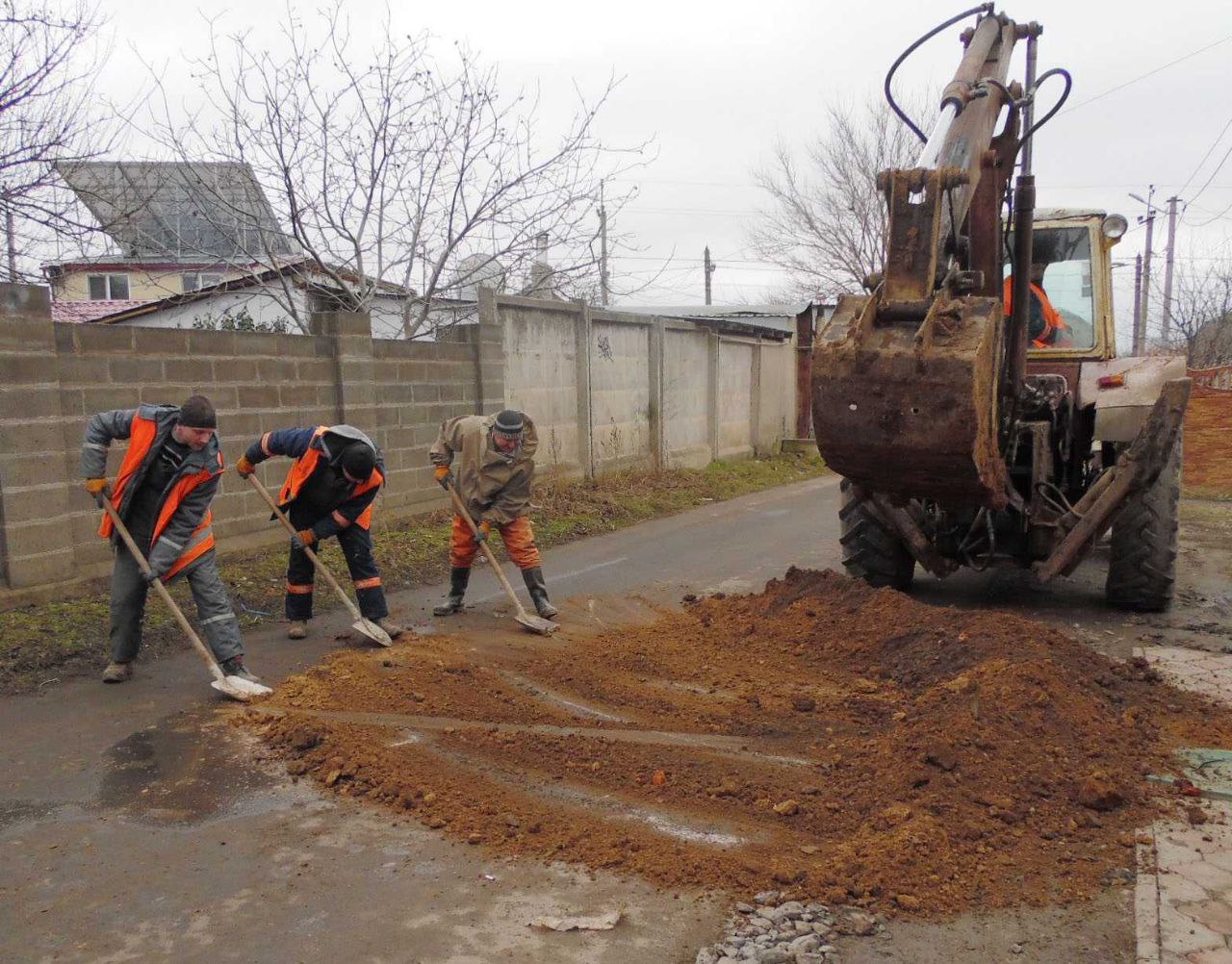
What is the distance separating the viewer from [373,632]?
6.09m

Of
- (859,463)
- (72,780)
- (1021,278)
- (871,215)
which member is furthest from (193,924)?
(871,215)

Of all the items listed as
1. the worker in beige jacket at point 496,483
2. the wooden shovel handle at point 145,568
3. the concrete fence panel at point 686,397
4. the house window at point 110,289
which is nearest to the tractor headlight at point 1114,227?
the worker in beige jacket at point 496,483

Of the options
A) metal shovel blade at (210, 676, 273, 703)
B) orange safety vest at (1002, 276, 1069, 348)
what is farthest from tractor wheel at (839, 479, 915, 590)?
metal shovel blade at (210, 676, 273, 703)

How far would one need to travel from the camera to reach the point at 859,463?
191 inches

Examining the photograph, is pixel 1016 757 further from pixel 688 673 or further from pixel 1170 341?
pixel 1170 341

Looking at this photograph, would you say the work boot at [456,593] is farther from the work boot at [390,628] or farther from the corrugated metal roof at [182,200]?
the corrugated metal roof at [182,200]

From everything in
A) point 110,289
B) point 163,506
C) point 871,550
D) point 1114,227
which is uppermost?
point 110,289

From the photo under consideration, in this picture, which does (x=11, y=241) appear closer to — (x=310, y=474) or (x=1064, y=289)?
(x=310, y=474)

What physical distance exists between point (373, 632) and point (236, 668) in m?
0.94

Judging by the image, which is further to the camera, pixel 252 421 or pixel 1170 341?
pixel 1170 341

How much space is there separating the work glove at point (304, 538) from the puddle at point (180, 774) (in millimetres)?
1575

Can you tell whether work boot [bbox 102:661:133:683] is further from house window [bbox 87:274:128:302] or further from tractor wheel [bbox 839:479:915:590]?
house window [bbox 87:274:128:302]

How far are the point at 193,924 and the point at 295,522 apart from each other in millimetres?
3654

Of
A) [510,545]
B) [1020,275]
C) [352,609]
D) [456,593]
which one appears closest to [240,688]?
[352,609]
